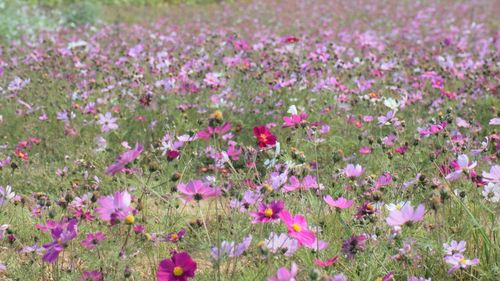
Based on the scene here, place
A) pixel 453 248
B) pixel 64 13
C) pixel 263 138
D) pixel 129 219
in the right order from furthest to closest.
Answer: pixel 64 13 < pixel 263 138 < pixel 453 248 < pixel 129 219

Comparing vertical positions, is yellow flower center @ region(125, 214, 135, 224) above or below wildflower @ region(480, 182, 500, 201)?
above

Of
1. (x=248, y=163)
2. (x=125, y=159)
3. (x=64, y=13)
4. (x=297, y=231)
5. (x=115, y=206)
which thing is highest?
(x=125, y=159)

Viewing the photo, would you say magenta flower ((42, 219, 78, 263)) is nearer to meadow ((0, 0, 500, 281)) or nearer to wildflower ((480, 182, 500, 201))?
meadow ((0, 0, 500, 281))

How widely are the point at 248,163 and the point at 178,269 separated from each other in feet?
3.65

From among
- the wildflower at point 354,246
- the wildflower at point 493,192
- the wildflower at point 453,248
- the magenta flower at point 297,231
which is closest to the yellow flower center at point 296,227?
the magenta flower at point 297,231

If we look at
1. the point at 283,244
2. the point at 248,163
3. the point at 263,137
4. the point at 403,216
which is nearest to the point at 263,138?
the point at 263,137

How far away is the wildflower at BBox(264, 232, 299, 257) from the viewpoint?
5.82ft

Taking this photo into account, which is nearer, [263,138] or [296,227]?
[296,227]

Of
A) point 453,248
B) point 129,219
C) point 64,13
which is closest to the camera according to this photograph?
point 129,219

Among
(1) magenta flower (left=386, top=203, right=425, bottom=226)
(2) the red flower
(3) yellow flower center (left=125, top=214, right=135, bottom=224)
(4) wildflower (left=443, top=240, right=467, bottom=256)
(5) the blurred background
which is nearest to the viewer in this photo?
(3) yellow flower center (left=125, top=214, right=135, bottom=224)

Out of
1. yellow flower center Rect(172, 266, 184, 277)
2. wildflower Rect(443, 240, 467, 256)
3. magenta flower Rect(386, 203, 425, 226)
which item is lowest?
wildflower Rect(443, 240, 467, 256)

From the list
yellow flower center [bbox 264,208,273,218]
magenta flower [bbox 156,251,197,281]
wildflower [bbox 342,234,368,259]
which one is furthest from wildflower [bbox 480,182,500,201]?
magenta flower [bbox 156,251,197,281]

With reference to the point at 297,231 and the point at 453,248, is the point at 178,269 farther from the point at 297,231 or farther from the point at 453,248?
the point at 453,248

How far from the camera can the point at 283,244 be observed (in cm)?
180
